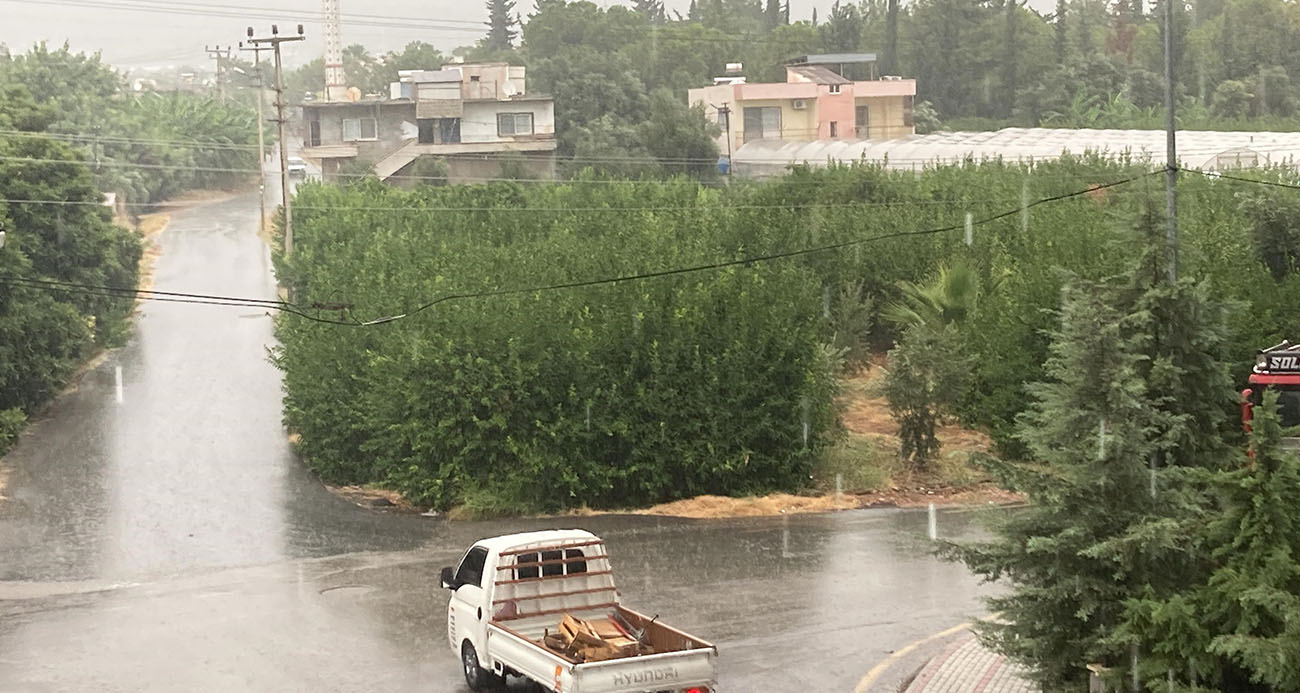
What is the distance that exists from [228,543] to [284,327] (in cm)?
1051

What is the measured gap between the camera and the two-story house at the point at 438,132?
292 feet

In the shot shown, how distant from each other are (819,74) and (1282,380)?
280ft

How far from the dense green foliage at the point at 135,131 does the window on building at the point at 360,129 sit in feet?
40.8

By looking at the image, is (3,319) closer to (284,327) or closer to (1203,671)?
(284,327)

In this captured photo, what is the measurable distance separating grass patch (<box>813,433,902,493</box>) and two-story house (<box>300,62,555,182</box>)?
55754 mm

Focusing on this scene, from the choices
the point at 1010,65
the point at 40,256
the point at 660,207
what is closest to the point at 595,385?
the point at 40,256

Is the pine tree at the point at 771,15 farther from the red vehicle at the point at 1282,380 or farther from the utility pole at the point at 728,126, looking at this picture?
the red vehicle at the point at 1282,380

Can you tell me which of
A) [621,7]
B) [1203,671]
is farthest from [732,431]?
[621,7]

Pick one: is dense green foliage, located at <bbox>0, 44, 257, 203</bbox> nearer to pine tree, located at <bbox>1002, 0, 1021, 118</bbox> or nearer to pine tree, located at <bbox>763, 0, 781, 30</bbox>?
pine tree, located at <bbox>1002, 0, 1021, 118</bbox>

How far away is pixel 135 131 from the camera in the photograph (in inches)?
3996

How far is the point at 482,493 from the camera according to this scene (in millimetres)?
29109

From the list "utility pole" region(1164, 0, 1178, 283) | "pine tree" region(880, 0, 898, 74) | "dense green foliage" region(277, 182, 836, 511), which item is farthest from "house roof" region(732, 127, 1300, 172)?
"pine tree" region(880, 0, 898, 74)

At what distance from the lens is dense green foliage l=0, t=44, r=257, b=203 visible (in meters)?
91.9

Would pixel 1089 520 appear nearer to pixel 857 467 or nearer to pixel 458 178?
pixel 857 467
